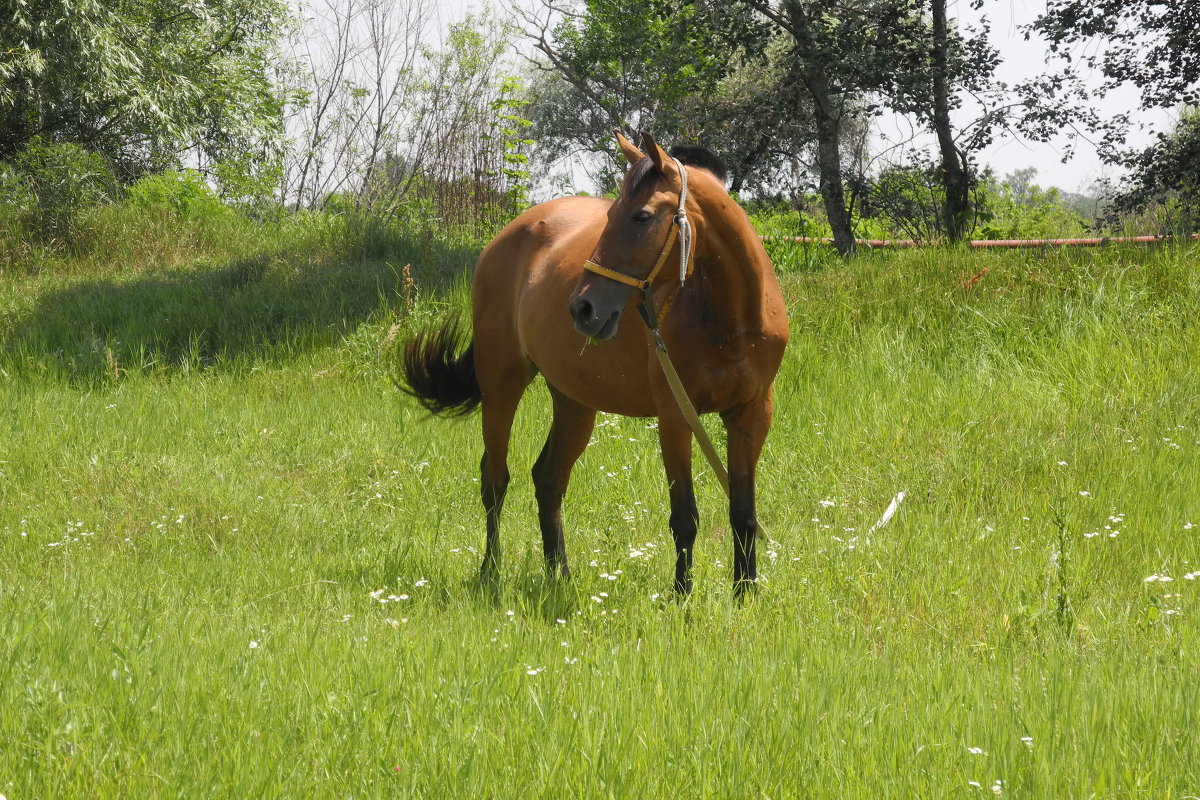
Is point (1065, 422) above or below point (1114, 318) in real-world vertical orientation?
below

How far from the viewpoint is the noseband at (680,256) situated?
3.76m

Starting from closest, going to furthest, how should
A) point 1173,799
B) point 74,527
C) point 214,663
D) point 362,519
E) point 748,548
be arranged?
1. point 1173,799
2. point 214,663
3. point 748,548
4. point 74,527
5. point 362,519

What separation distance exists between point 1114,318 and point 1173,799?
6678mm

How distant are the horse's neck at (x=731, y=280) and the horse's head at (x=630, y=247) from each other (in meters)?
0.33

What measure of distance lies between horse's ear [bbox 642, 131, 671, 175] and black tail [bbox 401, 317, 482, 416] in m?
2.48

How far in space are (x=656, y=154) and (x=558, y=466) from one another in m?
2.18

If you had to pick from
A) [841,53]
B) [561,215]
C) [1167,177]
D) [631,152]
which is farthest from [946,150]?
[631,152]

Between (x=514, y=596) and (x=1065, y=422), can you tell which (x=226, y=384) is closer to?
(x=514, y=596)

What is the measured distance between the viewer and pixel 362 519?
6.33 metres

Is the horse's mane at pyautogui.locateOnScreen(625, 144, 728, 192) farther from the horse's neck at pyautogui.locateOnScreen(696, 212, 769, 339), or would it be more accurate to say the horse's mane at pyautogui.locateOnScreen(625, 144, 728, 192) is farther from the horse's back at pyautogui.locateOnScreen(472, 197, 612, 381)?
the horse's back at pyautogui.locateOnScreen(472, 197, 612, 381)

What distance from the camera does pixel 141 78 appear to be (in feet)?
53.5

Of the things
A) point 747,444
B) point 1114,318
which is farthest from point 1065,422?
point 747,444

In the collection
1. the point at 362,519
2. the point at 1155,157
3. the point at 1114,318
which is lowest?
the point at 362,519

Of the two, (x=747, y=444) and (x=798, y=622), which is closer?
(x=798, y=622)
